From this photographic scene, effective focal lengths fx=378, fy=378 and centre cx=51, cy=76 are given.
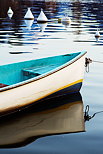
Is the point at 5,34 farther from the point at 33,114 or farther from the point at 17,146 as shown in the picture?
the point at 17,146

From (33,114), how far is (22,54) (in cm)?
1132

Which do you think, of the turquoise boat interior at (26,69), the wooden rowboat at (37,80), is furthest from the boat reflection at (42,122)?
the turquoise boat interior at (26,69)

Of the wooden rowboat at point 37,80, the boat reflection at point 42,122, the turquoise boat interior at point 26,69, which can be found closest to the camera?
the boat reflection at point 42,122

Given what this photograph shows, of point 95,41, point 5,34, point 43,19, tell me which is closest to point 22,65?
point 95,41

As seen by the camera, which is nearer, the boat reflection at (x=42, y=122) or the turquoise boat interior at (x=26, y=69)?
the boat reflection at (x=42, y=122)

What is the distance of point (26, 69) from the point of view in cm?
1454

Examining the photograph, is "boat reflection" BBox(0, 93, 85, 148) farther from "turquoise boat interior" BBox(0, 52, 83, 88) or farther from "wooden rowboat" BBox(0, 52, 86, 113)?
"turquoise boat interior" BBox(0, 52, 83, 88)

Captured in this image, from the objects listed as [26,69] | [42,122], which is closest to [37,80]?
[42,122]

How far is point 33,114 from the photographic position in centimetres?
1261

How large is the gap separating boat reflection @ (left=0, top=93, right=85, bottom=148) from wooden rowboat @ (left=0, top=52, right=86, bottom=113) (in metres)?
0.34

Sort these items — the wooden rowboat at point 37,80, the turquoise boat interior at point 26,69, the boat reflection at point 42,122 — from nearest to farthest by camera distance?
the boat reflection at point 42,122, the wooden rowboat at point 37,80, the turquoise boat interior at point 26,69

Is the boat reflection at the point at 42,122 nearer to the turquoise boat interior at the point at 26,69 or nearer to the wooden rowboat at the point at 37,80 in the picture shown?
the wooden rowboat at the point at 37,80

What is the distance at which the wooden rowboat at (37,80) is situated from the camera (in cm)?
1177

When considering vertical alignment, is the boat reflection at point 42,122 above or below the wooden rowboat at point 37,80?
below
